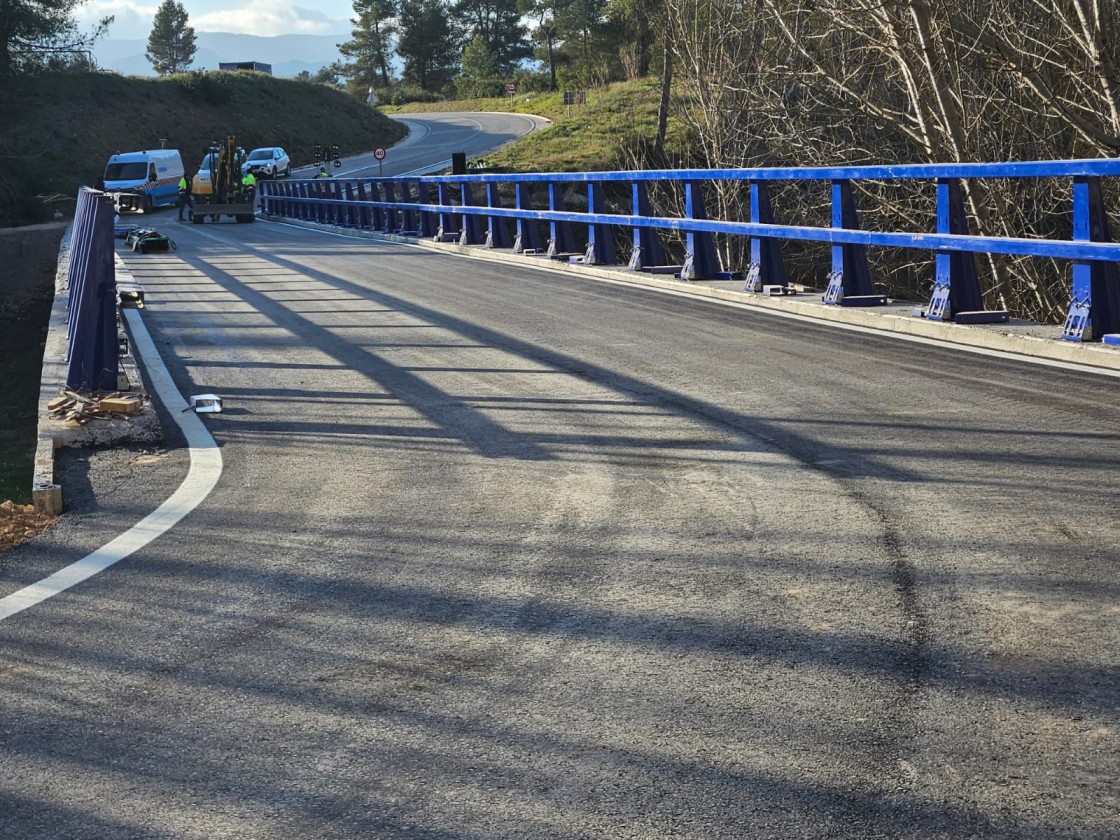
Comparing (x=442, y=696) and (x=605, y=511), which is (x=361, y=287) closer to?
(x=605, y=511)

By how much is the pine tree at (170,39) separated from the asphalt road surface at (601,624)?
168m

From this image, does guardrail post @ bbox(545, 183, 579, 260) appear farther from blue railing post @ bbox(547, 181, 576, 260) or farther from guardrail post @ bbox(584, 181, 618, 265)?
guardrail post @ bbox(584, 181, 618, 265)

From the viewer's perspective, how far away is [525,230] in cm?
2134

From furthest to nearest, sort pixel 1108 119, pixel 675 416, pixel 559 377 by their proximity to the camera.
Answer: pixel 1108 119 → pixel 559 377 → pixel 675 416

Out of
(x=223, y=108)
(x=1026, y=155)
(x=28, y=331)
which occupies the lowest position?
(x=28, y=331)

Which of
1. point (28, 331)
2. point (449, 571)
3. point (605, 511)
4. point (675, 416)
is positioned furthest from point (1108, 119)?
point (28, 331)

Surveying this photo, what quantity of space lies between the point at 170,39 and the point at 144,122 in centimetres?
8666

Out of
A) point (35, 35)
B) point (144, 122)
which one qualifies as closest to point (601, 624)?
point (35, 35)

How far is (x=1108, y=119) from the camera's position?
15.0 meters

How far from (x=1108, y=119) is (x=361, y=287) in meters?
8.77

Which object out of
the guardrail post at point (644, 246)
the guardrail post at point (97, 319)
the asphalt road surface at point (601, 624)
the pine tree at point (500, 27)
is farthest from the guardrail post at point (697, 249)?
the pine tree at point (500, 27)

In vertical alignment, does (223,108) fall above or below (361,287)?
above

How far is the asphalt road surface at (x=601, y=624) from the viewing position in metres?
3.02

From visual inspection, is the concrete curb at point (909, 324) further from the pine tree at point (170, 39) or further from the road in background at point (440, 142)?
the pine tree at point (170, 39)
